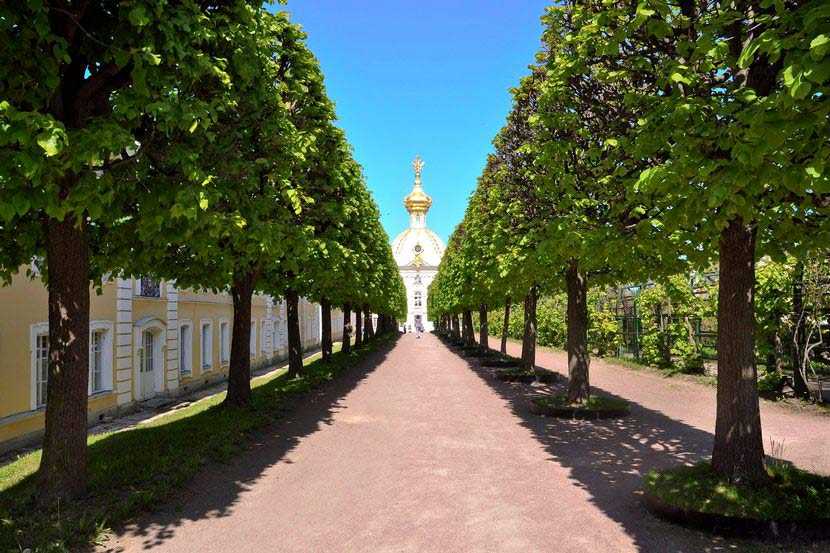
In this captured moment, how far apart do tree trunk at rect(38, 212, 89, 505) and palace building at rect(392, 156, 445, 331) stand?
316 ft

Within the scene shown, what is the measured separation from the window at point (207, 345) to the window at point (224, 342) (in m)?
1.13

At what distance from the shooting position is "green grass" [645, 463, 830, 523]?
553 cm

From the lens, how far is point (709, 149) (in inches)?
204

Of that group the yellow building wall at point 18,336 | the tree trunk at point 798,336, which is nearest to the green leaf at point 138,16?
the yellow building wall at point 18,336

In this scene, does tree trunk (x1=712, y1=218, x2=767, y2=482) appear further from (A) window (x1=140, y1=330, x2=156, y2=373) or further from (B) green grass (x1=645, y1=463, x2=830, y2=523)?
(A) window (x1=140, y1=330, x2=156, y2=373)

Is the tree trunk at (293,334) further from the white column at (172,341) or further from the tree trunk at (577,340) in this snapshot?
the tree trunk at (577,340)

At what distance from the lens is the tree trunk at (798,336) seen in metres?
→ 13.8

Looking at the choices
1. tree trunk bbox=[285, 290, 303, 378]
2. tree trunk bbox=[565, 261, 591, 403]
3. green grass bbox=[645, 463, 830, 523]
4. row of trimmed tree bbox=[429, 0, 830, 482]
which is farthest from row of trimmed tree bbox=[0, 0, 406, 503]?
tree trunk bbox=[285, 290, 303, 378]

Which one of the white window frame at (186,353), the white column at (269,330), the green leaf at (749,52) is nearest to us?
the green leaf at (749,52)

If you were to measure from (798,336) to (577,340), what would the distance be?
5.93 metres

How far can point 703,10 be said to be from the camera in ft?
22.9

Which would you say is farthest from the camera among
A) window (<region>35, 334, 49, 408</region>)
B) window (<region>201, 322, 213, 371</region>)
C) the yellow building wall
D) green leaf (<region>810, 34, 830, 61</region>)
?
window (<region>201, 322, 213, 371</region>)

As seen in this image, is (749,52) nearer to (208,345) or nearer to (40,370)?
(40,370)

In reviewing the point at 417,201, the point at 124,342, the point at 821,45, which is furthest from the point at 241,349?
the point at 417,201
